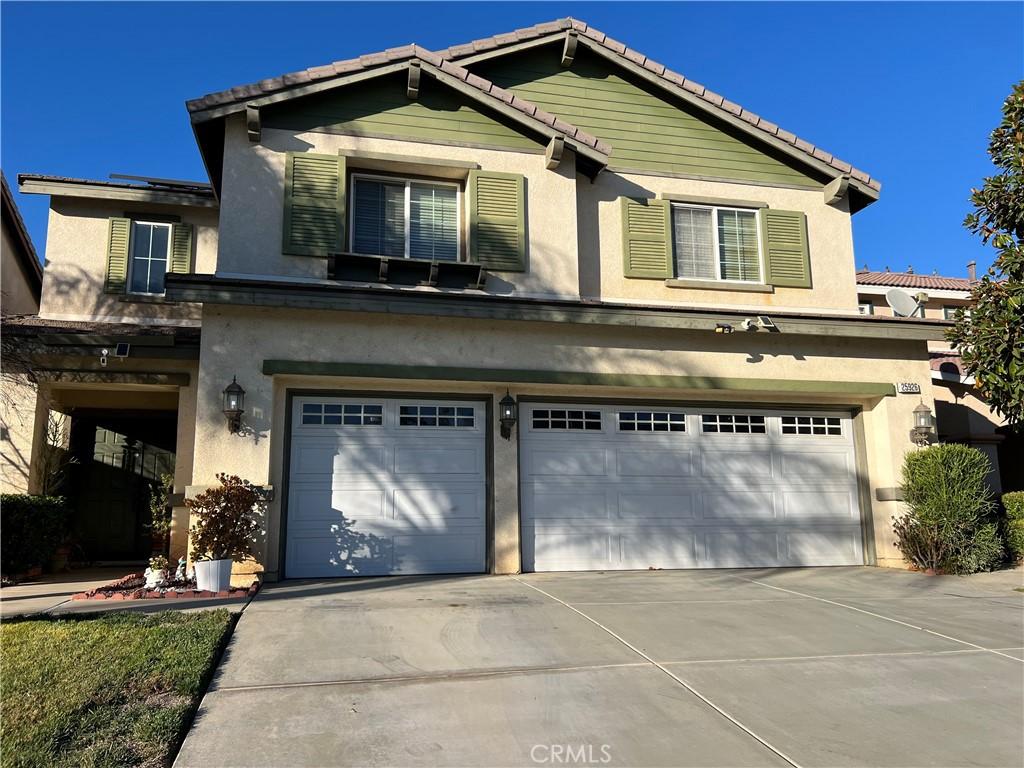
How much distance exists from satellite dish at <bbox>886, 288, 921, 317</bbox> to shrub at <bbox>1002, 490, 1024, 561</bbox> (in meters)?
2.94

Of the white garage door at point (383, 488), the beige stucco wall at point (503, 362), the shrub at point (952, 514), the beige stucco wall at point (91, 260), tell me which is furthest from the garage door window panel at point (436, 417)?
the shrub at point (952, 514)

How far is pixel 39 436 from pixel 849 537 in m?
11.6

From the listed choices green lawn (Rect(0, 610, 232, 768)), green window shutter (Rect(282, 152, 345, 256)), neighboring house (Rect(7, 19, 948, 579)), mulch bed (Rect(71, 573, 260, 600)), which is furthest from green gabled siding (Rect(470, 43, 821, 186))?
green lawn (Rect(0, 610, 232, 768))

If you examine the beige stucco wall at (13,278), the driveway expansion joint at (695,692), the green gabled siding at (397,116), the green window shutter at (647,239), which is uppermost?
the green gabled siding at (397,116)

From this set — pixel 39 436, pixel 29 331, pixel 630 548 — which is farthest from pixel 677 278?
pixel 39 436

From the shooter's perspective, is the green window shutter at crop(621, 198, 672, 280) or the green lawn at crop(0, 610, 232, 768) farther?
the green window shutter at crop(621, 198, 672, 280)

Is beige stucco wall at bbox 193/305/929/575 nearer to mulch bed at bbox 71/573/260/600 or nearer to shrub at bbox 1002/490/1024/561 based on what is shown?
mulch bed at bbox 71/573/260/600

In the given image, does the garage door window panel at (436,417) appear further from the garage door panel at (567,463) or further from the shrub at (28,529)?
the shrub at (28,529)

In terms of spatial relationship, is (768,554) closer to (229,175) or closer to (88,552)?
(229,175)

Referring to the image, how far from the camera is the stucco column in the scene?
9.85 meters

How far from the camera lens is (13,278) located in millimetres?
15016

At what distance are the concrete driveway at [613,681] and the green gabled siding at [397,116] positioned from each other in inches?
240

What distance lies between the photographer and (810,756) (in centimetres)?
403

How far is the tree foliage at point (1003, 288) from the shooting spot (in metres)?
9.07
